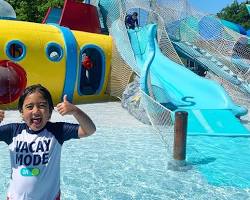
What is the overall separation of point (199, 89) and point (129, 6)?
182 inches

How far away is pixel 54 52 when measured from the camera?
33.8 ft

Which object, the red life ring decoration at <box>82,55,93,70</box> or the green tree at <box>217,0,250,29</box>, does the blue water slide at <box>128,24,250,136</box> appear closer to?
the red life ring decoration at <box>82,55,93,70</box>

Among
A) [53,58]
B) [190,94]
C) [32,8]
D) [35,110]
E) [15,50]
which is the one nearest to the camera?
[35,110]

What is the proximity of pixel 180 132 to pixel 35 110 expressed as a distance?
3.71 meters

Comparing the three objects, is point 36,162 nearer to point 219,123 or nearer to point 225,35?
point 219,123

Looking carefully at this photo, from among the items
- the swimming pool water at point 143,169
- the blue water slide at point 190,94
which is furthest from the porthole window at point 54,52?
the swimming pool water at point 143,169

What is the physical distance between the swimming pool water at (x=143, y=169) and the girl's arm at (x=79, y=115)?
8.04 feet

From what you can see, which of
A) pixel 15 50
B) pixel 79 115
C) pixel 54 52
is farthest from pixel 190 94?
pixel 79 115

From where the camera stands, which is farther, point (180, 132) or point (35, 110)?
point (180, 132)

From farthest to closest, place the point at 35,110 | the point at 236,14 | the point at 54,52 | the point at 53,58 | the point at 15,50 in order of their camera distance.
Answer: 1. the point at 236,14
2. the point at 54,52
3. the point at 53,58
4. the point at 15,50
5. the point at 35,110

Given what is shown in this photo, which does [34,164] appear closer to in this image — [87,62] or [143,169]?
[143,169]

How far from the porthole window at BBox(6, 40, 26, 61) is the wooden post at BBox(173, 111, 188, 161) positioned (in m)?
4.88

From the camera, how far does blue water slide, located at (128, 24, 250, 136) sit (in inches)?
324

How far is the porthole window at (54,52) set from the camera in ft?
32.7
